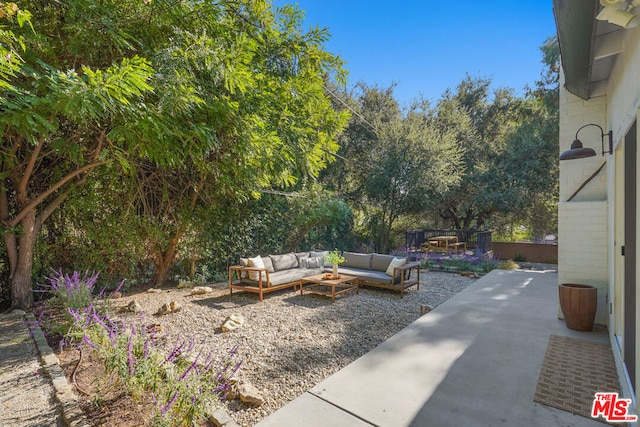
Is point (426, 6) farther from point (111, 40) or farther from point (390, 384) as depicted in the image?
point (390, 384)

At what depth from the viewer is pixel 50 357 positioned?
326 cm

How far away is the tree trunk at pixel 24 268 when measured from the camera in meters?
5.12

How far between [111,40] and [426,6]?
7785 millimetres

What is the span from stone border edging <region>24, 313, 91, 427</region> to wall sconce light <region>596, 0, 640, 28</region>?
434cm

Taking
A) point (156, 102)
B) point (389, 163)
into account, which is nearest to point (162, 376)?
point (156, 102)

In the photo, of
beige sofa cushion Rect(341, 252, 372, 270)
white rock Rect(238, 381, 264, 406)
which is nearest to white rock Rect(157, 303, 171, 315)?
white rock Rect(238, 381, 264, 406)

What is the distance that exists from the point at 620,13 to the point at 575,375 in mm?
3003

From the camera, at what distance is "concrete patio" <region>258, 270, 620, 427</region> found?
2.35 metres

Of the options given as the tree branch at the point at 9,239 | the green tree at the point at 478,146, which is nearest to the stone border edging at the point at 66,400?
the tree branch at the point at 9,239

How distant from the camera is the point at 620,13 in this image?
195cm

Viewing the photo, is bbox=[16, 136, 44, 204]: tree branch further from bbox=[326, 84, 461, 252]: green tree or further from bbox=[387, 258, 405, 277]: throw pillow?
bbox=[326, 84, 461, 252]: green tree

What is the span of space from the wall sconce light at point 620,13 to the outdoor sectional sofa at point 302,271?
4.86m

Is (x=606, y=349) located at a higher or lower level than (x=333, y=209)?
lower

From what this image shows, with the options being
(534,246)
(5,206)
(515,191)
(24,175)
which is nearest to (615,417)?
(24,175)
